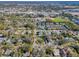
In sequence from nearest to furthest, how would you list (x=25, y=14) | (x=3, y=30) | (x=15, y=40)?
(x=15, y=40), (x=3, y=30), (x=25, y=14)

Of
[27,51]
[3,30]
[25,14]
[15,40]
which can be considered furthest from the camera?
[25,14]

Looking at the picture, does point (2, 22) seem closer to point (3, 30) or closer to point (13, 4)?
point (3, 30)

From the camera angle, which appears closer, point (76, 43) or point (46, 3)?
point (76, 43)

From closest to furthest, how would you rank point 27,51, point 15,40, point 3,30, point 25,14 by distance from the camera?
point 27,51 < point 15,40 < point 3,30 < point 25,14

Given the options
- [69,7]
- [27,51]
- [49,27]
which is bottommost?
[27,51]

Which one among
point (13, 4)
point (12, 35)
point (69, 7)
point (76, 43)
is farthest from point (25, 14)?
point (76, 43)

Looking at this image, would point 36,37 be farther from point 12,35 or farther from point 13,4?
point 13,4

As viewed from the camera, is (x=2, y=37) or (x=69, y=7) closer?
(x=2, y=37)

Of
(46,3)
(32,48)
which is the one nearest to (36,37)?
(32,48)

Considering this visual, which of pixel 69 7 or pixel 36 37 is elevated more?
pixel 69 7
